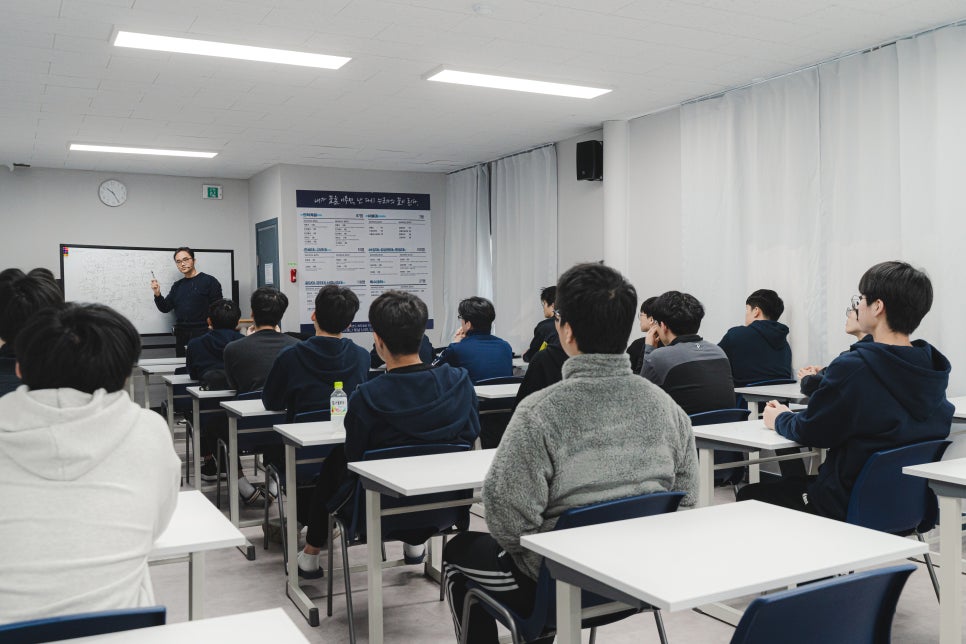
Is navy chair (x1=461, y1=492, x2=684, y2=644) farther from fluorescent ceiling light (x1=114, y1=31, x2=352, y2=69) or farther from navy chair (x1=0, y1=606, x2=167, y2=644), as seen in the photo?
fluorescent ceiling light (x1=114, y1=31, x2=352, y2=69)

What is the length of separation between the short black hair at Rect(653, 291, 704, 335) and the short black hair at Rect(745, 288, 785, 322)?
1426 millimetres

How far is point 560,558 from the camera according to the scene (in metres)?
1.61

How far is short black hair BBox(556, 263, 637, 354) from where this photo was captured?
75.3 inches

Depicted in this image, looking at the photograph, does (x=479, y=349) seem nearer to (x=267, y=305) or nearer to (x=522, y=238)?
(x=267, y=305)

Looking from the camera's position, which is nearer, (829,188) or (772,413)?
(772,413)

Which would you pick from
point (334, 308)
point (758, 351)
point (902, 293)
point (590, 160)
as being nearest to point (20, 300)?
point (334, 308)

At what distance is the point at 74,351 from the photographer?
4.83ft

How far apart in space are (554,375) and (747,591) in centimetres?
259

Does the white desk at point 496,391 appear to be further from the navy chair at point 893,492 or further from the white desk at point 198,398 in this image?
the navy chair at point 893,492

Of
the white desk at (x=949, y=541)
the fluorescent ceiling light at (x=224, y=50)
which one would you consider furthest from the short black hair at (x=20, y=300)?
the white desk at (x=949, y=541)

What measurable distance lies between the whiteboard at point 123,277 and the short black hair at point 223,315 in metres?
3.26

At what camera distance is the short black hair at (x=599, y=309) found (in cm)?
191

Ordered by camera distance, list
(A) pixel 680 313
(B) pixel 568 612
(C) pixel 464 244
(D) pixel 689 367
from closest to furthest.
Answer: (B) pixel 568 612 → (D) pixel 689 367 → (A) pixel 680 313 → (C) pixel 464 244

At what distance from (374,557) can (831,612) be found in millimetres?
1733
